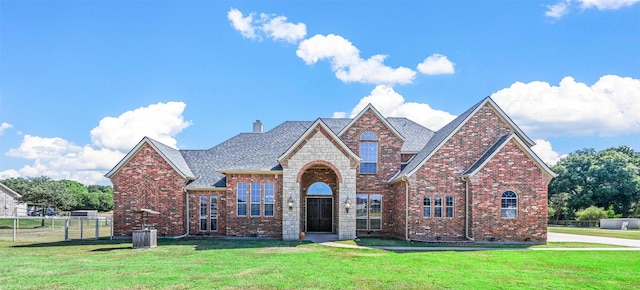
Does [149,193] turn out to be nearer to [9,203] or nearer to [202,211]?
[202,211]

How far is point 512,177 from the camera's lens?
2233 cm

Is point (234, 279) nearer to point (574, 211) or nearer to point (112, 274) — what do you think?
point (112, 274)

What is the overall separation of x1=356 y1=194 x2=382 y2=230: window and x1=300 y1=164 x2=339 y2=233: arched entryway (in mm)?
1370

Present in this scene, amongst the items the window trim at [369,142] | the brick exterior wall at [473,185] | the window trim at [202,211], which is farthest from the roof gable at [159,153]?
the brick exterior wall at [473,185]

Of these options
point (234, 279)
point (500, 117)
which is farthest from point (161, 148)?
point (500, 117)

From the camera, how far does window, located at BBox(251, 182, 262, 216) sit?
949 inches

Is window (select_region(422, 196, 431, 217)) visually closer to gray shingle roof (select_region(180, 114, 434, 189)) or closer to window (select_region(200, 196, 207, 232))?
gray shingle roof (select_region(180, 114, 434, 189))

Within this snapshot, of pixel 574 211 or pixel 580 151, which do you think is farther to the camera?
pixel 580 151

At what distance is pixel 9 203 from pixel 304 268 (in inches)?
2328

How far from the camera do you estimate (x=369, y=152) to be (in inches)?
1035

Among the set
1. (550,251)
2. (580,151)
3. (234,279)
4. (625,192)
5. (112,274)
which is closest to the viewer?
(234,279)

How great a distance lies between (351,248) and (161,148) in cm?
1257

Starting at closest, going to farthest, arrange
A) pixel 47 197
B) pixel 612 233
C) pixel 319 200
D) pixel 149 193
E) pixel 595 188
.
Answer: pixel 149 193 → pixel 319 200 → pixel 612 233 → pixel 595 188 → pixel 47 197

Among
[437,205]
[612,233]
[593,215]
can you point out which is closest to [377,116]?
[437,205]
